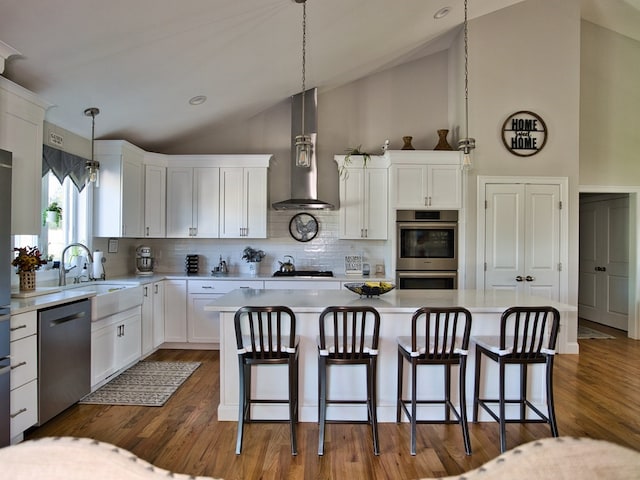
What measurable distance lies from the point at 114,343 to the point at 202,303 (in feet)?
3.97

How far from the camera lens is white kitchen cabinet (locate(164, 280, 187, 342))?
450 centimetres

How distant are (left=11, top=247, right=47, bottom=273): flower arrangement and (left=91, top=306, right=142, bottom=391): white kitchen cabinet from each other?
67 centimetres

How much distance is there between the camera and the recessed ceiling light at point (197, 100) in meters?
3.93

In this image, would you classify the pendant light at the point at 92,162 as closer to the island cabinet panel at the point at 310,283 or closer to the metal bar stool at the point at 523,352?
the island cabinet panel at the point at 310,283

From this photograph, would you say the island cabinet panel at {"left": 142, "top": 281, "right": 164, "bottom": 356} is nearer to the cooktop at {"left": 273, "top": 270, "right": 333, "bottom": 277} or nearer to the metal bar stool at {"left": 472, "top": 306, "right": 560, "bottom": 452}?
the cooktop at {"left": 273, "top": 270, "right": 333, "bottom": 277}

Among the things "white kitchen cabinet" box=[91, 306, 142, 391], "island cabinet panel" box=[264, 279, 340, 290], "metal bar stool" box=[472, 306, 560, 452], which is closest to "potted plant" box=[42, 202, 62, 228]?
"white kitchen cabinet" box=[91, 306, 142, 391]

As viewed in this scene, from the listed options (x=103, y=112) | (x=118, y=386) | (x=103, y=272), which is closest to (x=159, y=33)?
(x=103, y=112)

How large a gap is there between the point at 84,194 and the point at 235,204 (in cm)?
167

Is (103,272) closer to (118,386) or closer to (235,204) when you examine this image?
(118,386)

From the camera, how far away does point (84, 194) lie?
13.3ft

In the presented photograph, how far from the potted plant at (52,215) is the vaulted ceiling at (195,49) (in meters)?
0.82

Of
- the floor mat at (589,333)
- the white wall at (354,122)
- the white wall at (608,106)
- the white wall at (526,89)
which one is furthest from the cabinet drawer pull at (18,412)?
the white wall at (608,106)

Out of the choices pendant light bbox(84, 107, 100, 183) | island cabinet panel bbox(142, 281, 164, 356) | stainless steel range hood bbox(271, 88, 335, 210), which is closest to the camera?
pendant light bbox(84, 107, 100, 183)

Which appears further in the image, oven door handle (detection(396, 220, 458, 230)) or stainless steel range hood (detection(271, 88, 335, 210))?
stainless steel range hood (detection(271, 88, 335, 210))
